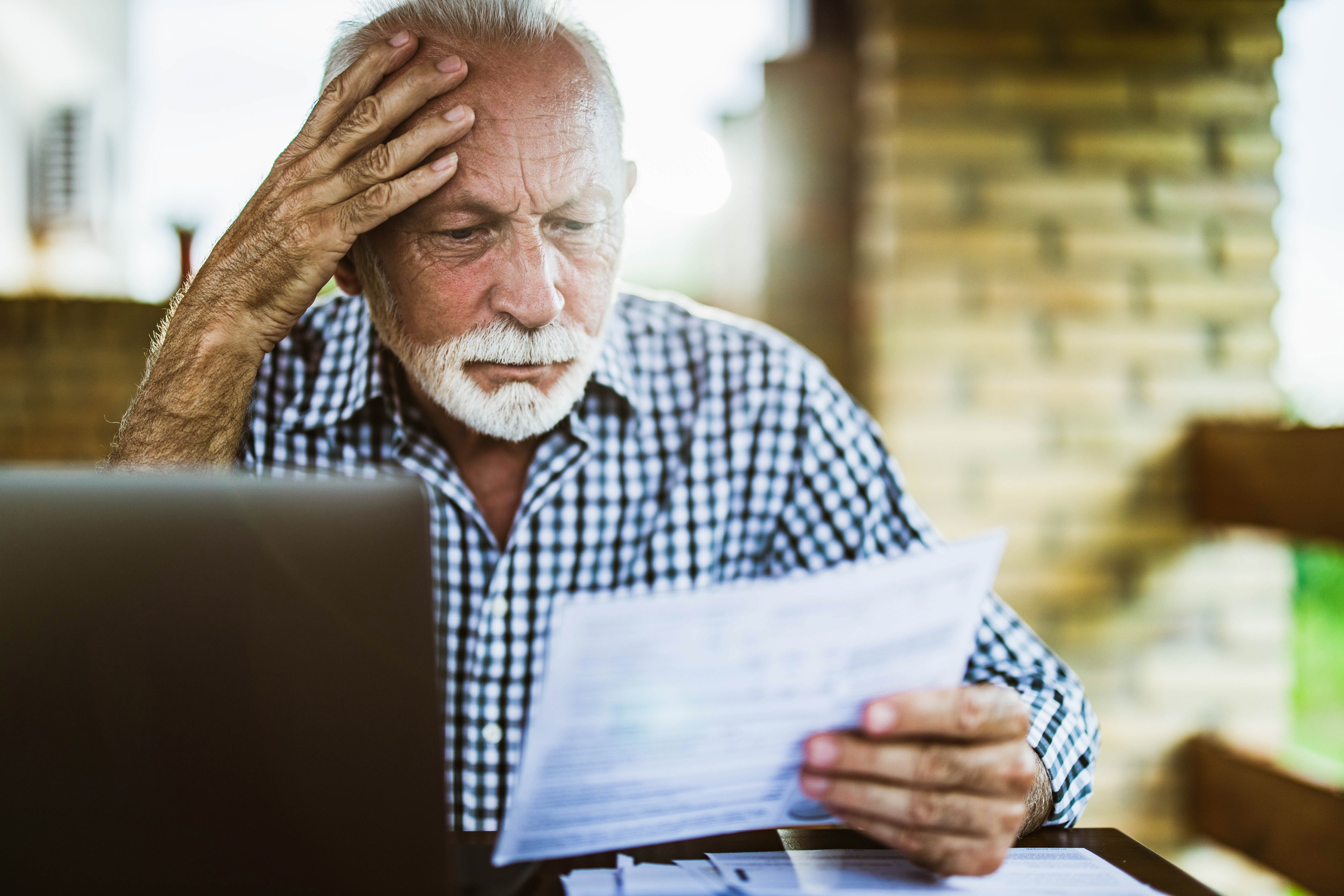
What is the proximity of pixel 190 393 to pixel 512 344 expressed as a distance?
38 centimetres

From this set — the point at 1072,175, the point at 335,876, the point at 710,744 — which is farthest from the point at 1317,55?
the point at 335,876

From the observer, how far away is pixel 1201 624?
1.85 meters

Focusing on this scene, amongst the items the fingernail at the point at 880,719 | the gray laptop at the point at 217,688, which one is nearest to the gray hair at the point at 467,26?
the gray laptop at the point at 217,688

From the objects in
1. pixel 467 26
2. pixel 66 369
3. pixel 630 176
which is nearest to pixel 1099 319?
pixel 630 176

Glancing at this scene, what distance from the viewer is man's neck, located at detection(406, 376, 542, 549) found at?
114 centimetres

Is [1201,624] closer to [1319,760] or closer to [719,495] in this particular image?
[1319,760]

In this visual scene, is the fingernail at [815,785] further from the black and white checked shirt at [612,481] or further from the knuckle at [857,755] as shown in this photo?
the black and white checked shirt at [612,481]

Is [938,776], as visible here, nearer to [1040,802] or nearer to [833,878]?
[833,878]

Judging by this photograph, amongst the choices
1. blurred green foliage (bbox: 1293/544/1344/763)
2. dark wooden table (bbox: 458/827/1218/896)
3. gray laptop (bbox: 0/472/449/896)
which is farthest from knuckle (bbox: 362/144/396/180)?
blurred green foliage (bbox: 1293/544/1344/763)

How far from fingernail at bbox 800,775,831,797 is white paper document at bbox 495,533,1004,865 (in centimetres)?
2

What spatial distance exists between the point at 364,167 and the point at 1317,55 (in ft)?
6.83

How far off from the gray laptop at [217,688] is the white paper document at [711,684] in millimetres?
82

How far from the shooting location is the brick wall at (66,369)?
2.16m

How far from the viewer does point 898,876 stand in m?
0.64
